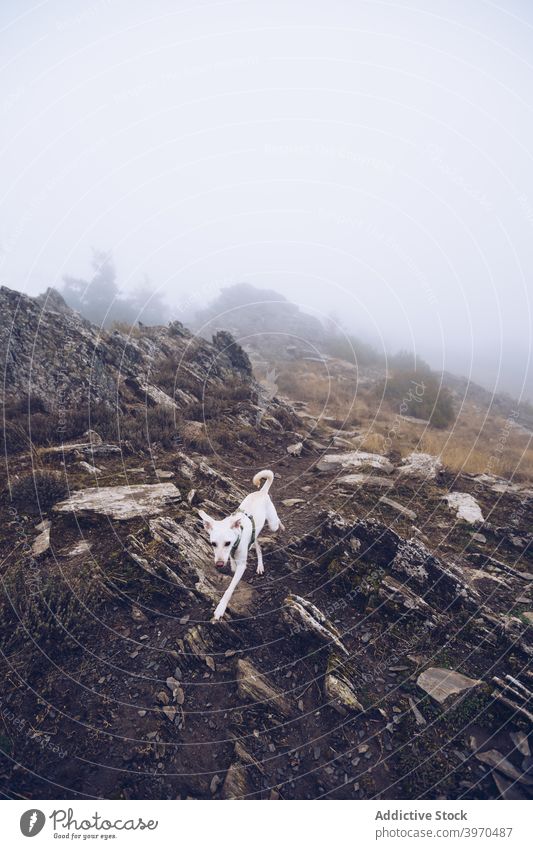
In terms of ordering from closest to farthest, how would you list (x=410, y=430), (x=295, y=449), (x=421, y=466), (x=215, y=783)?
(x=215, y=783)
(x=421, y=466)
(x=295, y=449)
(x=410, y=430)

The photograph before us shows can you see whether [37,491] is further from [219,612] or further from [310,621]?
[310,621]

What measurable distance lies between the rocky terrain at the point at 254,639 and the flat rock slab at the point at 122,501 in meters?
0.05

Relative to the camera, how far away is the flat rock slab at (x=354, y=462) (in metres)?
12.8

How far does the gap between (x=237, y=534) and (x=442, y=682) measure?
3.91 m

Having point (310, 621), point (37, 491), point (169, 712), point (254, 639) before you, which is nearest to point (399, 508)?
point (310, 621)

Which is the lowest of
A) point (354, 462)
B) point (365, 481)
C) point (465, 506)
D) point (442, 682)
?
point (442, 682)

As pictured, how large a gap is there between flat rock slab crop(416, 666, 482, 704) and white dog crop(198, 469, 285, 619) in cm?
333

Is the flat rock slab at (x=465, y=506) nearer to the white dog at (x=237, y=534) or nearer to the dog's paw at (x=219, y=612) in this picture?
the white dog at (x=237, y=534)

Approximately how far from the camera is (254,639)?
5.66m

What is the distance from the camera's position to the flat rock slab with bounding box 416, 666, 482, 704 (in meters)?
4.80

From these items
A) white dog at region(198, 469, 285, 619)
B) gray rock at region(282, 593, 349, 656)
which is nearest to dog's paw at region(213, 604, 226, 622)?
white dog at region(198, 469, 285, 619)

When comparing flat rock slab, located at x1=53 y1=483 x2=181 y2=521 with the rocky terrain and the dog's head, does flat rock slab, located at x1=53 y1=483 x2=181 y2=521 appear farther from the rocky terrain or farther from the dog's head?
the dog's head

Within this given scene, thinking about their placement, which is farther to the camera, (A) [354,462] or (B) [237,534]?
(A) [354,462]
